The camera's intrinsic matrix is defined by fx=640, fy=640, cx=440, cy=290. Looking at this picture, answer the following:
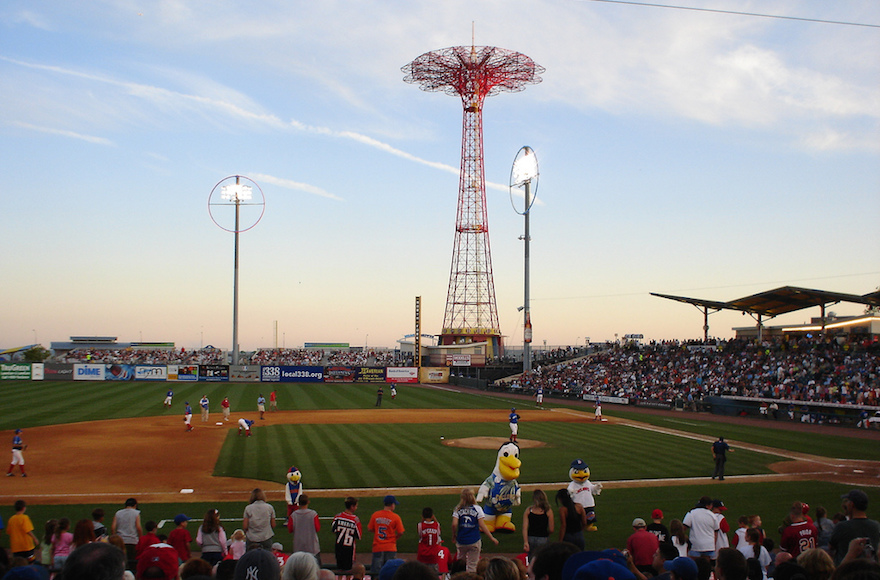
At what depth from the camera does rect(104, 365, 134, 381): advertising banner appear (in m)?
62.4

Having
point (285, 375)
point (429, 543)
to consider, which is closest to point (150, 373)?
point (285, 375)

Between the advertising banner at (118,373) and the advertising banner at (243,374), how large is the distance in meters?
9.34

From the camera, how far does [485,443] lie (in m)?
27.1

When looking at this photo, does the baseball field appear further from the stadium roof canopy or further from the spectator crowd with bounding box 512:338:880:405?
the stadium roof canopy

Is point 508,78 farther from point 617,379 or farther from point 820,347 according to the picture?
point 820,347

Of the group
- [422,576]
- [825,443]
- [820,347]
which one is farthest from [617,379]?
[422,576]

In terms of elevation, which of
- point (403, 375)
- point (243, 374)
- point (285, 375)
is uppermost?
point (243, 374)

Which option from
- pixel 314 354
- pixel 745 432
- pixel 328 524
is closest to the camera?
pixel 328 524

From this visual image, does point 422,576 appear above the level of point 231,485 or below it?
above

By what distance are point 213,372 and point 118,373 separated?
8751 millimetres

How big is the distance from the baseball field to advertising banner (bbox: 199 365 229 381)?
76.4 ft

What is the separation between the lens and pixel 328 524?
48.0ft

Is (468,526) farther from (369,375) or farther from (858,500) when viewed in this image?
A: (369,375)

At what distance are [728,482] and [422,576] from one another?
62.1 ft
